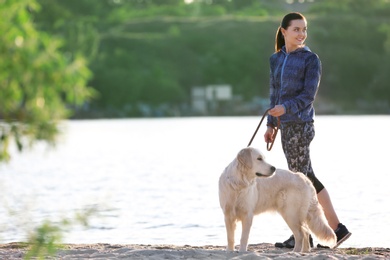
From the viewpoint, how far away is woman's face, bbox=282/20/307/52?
27.1ft

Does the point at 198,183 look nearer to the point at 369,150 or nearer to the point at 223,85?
the point at 369,150

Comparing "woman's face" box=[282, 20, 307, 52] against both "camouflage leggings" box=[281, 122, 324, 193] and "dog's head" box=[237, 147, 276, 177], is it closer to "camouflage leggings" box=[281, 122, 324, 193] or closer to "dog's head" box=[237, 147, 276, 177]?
"camouflage leggings" box=[281, 122, 324, 193]

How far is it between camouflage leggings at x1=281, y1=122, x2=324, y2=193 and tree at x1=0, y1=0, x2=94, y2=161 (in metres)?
4.79

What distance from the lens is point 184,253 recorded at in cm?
802

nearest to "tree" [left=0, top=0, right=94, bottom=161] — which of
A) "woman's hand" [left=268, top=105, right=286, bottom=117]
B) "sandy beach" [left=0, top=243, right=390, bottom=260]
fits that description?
"sandy beach" [left=0, top=243, right=390, bottom=260]

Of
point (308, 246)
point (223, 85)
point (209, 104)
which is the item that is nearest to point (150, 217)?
point (308, 246)

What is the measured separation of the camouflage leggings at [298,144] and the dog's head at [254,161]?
86 cm

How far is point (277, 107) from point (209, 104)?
340 ft

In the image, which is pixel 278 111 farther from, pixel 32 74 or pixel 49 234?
pixel 32 74

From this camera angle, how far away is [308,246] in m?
8.29

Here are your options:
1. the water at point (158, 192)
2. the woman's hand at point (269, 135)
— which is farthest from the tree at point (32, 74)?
the woman's hand at point (269, 135)

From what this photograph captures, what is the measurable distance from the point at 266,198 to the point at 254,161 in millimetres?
549

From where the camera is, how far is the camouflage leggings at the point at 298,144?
8344mm

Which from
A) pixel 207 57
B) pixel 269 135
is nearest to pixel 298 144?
pixel 269 135
